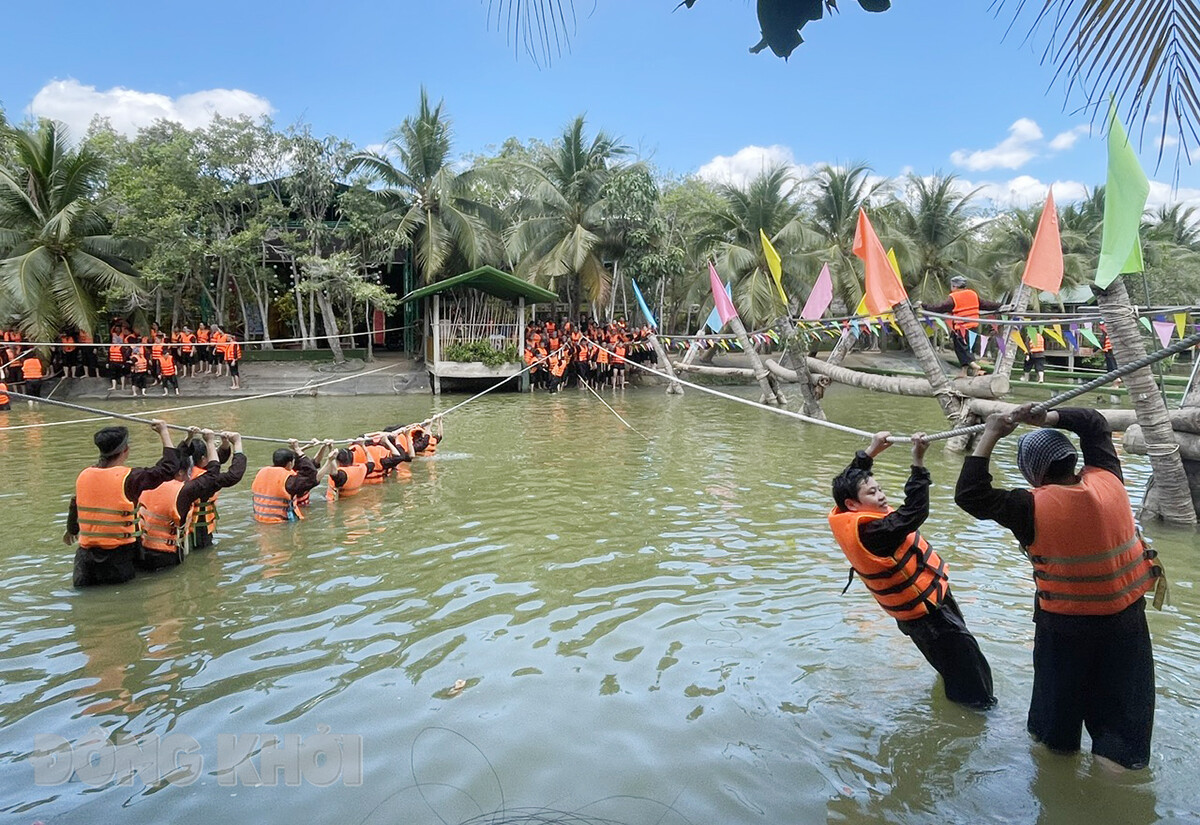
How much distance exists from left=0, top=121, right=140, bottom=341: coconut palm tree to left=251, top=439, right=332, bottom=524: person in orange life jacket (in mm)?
14961

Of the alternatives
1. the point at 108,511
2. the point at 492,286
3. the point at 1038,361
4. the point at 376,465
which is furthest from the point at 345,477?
the point at 1038,361

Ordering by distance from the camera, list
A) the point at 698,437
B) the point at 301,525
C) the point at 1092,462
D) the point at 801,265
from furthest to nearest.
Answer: the point at 801,265, the point at 698,437, the point at 301,525, the point at 1092,462

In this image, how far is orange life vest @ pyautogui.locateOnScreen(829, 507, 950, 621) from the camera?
3732 millimetres

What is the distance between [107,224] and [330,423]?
39.5 feet

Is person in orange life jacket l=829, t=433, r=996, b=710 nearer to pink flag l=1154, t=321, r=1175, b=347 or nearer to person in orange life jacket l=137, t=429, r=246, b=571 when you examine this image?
person in orange life jacket l=137, t=429, r=246, b=571

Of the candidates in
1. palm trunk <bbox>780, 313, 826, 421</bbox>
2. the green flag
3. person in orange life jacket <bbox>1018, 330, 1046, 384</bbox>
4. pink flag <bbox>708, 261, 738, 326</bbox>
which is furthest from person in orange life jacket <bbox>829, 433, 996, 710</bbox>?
person in orange life jacket <bbox>1018, 330, 1046, 384</bbox>

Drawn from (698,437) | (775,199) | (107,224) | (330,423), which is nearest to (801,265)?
(775,199)

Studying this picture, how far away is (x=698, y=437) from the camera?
44.7ft

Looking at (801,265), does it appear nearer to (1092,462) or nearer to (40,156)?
(40,156)

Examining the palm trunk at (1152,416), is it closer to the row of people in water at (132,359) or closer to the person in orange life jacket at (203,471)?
the person in orange life jacket at (203,471)

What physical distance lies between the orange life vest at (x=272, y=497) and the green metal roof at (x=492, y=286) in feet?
41.2

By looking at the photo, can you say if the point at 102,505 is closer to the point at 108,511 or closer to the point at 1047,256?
the point at 108,511

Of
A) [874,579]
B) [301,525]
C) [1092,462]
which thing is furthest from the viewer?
[301,525]

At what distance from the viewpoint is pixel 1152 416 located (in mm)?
7336
